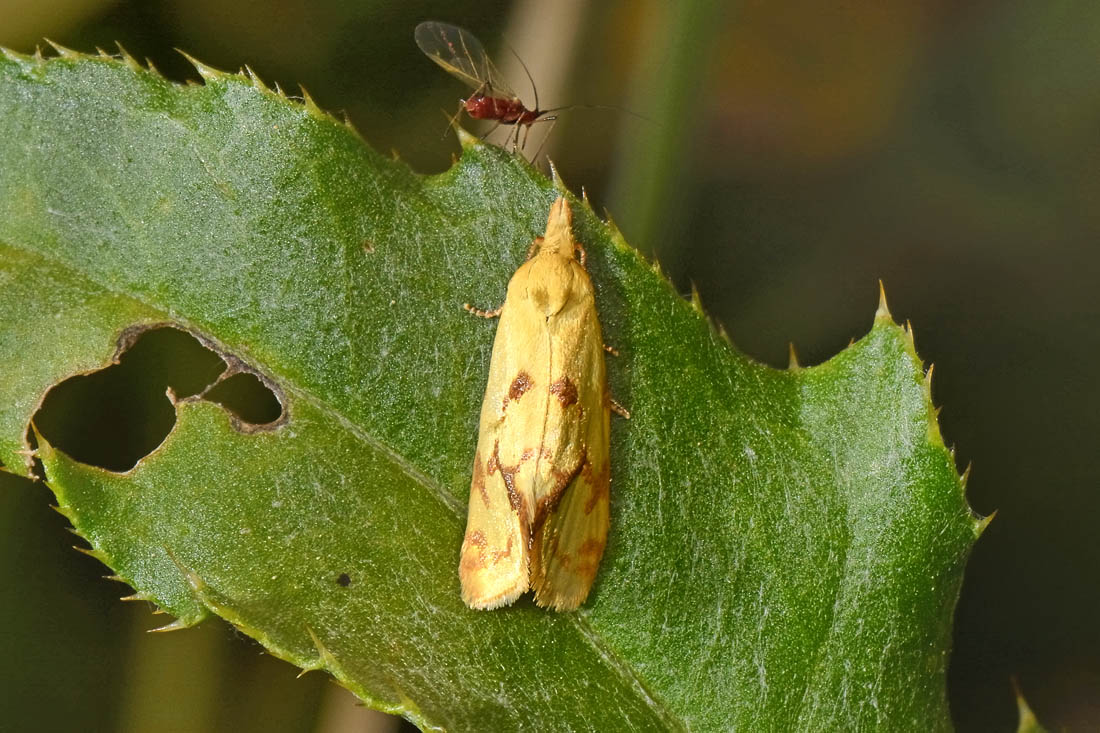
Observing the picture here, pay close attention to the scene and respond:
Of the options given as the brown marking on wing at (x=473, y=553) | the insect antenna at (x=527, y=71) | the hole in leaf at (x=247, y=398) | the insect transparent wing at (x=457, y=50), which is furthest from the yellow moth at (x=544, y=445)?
the insect antenna at (x=527, y=71)

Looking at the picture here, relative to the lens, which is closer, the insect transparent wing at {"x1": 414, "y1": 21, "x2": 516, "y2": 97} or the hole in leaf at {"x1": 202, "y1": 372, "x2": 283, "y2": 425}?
the hole in leaf at {"x1": 202, "y1": 372, "x2": 283, "y2": 425}

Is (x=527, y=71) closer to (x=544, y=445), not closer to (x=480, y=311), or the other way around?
(x=480, y=311)

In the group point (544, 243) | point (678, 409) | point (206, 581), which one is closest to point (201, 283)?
point (206, 581)

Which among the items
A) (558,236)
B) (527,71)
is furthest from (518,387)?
(527,71)

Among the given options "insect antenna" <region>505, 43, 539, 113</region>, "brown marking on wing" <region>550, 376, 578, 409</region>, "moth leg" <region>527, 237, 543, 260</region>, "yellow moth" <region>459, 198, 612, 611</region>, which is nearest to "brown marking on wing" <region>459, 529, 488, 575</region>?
"yellow moth" <region>459, 198, 612, 611</region>

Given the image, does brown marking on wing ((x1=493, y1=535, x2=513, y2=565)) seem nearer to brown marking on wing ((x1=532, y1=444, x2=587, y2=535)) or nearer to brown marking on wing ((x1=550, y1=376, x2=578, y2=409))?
brown marking on wing ((x1=532, y1=444, x2=587, y2=535))

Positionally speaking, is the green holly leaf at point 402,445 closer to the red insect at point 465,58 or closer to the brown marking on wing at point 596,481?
the brown marking on wing at point 596,481
